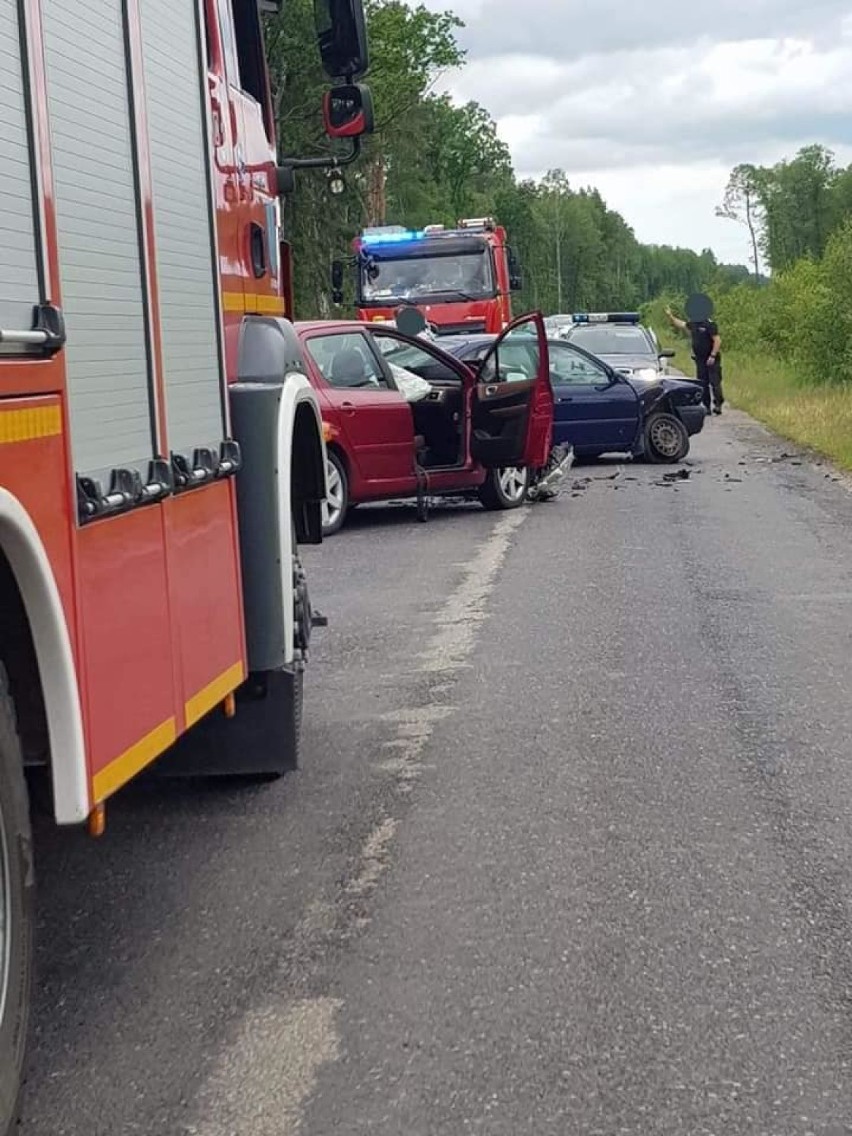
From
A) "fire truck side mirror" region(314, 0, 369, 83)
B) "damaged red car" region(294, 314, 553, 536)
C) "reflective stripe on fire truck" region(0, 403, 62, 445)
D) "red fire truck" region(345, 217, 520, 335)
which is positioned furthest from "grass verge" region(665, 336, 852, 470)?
"reflective stripe on fire truck" region(0, 403, 62, 445)

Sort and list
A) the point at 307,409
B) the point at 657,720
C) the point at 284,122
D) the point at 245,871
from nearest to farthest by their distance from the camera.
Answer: the point at 245,871
the point at 307,409
the point at 657,720
the point at 284,122

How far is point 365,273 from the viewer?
28328mm

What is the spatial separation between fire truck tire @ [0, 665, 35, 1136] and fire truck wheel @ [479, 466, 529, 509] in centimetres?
1210

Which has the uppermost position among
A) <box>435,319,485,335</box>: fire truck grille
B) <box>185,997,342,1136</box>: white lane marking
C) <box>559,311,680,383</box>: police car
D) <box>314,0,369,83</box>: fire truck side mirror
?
<box>314,0,369,83</box>: fire truck side mirror

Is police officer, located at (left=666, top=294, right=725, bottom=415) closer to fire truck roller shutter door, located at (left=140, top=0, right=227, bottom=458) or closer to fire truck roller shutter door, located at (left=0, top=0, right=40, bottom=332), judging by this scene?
fire truck roller shutter door, located at (left=140, top=0, right=227, bottom=458)

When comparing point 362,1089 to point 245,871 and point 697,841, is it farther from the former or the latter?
point 697,841

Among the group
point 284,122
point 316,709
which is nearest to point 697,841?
point 316,709

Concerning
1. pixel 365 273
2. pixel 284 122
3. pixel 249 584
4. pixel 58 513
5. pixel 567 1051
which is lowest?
pixel 567 1051

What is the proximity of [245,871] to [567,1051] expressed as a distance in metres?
1.63

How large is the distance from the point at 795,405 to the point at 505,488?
624 inches

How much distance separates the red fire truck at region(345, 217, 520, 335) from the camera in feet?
94.2

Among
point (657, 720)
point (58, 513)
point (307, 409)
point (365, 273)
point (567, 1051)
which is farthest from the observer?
point (365, 273)

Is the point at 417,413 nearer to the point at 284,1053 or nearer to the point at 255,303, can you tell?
the point at 255,303

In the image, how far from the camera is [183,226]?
4.68 meters
